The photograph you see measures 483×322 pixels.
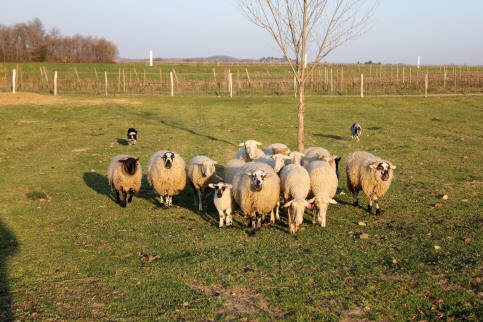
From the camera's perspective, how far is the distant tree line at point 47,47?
80.3 metres

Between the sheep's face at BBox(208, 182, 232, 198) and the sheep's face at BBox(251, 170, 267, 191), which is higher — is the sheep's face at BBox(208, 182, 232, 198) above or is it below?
below

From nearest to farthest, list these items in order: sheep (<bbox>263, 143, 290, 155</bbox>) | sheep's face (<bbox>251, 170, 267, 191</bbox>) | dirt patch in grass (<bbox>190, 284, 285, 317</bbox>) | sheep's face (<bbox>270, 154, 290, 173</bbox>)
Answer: dirt patch in grass (<bbox>190, 284, 285, 317</bbox>)
sheep's face (<bbox>251, 170, 267, 191</bbox>)
sheep's face (<bbox>270, 154, 290, 173</bbox>)
sheep (<bbox>263, 143, 290, 155</bbox>)

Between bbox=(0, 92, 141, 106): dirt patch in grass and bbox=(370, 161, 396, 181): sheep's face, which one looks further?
bbox=(0, 92, 141, 106): dirt patch in grass

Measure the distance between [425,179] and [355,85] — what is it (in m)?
32.6

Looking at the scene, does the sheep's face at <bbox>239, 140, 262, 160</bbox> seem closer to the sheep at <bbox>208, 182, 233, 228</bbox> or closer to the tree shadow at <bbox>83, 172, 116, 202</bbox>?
Result: the sheep at <bbox>208, 182, 233, 228</bbox>

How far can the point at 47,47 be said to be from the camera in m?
88.7

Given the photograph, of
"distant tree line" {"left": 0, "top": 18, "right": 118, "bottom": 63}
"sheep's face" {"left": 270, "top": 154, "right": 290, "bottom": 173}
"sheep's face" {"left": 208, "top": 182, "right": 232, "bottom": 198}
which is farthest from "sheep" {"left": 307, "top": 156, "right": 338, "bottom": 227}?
"distant tree line" {"left": 0, "top": 18, "right": 118, "bottom": 63}

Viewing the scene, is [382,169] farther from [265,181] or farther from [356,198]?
[265,181]

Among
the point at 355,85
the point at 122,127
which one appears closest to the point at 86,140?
the point at 122,127

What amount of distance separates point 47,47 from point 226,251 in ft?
310

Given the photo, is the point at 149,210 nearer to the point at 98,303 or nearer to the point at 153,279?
the point at 153,279

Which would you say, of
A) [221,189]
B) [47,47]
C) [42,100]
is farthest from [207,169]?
[47,47]

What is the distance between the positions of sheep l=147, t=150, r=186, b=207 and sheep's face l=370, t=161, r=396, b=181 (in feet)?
18.3

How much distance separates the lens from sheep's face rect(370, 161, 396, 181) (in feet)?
35.2
